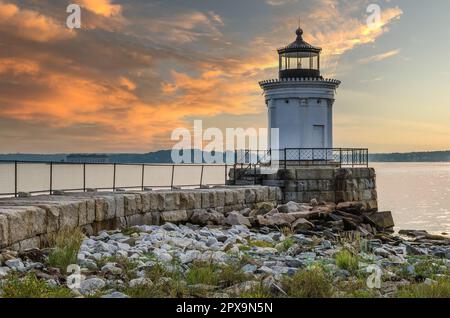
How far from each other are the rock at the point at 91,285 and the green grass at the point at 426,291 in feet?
12.2

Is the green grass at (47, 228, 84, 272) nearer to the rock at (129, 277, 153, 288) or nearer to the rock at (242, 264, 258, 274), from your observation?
the rock at (129, 277, 153, 288)

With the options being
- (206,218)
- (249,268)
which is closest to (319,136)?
(206,218)

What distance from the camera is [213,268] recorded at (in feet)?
27.5

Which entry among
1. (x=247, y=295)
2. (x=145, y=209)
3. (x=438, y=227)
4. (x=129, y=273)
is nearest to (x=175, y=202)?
(x=145, y=209)

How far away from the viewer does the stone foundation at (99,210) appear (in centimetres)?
925

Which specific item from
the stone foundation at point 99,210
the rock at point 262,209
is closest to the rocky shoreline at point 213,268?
the stone foundation at point 99,210

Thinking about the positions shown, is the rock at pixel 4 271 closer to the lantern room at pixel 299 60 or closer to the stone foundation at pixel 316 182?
the stone foundation at pixel 316 182

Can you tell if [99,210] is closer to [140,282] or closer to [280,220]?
[140,282]

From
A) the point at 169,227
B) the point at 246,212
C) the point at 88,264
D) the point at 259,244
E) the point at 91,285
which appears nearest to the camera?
the point at 91,285

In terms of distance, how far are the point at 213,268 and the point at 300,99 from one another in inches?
750

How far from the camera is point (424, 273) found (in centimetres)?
897

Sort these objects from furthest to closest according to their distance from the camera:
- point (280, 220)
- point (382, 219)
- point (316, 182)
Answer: point (316, 182) → point (382, 219) → point (280, 220)

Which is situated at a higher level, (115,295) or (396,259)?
(115,295)

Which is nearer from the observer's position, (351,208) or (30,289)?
(30,289)
